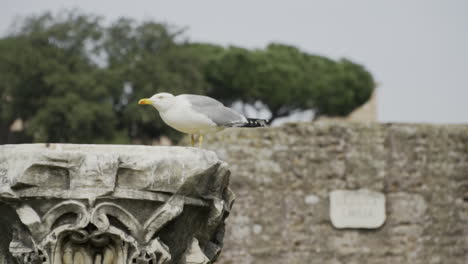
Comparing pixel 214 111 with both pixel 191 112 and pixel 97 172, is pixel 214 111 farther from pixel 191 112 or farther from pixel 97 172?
pixel 97 172

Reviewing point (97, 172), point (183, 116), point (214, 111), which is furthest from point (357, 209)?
point (97, 172)

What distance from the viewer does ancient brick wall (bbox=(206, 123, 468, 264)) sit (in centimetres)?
954

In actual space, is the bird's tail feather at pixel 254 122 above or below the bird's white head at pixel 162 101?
below

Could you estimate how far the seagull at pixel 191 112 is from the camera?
4137 mm

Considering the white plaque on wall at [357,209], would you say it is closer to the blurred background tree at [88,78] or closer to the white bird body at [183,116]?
the white bird body at [183,116]

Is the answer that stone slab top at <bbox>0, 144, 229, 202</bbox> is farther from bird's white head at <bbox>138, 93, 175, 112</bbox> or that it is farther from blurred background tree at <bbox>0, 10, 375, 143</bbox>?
blurred background tree at <bbox>0, 10, 375, 143</bbox>

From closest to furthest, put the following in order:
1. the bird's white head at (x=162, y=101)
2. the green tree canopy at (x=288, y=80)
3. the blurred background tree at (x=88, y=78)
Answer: the bird's white head at (x=162, y=101), the blurred background tree at (x=88, y=78), the green tree canopy at (x=288, y=80)

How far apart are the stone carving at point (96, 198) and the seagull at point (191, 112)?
473 mm

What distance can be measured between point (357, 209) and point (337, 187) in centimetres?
28

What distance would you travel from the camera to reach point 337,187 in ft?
31.8

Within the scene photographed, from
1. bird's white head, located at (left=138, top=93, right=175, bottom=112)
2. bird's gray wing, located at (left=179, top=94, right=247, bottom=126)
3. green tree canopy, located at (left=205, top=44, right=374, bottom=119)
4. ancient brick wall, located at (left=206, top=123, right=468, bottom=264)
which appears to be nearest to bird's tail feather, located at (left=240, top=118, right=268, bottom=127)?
bird's gray wing, located at (left=179, top=94, right=247, bottom=126)

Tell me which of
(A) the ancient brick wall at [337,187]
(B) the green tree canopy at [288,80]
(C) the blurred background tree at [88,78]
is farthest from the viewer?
(B) the green tree canopy at [288,80]

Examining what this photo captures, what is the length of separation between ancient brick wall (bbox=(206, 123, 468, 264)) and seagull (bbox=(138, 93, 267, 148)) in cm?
522

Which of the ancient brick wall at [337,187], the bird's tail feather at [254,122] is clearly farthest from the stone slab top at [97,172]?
the ancient brick wall at [337,187]
